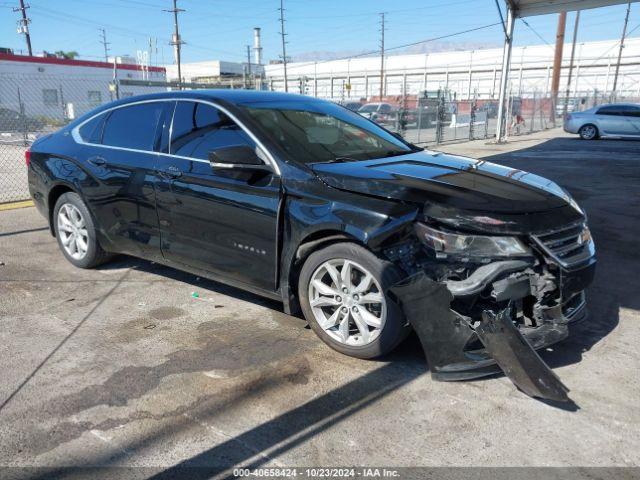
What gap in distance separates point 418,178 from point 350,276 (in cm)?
79

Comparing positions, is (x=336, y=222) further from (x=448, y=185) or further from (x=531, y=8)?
(x=531, y=8)

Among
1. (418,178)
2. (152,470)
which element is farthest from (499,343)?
(152,470)

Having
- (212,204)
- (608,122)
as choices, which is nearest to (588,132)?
(608,122)

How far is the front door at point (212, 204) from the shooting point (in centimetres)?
387

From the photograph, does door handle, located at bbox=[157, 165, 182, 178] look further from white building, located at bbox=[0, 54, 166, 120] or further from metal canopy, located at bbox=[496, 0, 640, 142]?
white building, located at bbox=[0, 54, 166, 120]

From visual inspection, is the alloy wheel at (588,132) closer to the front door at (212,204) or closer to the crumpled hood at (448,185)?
the crumpled hood at (448,185)

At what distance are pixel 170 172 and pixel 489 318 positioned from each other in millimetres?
2653

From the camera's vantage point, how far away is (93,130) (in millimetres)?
5160

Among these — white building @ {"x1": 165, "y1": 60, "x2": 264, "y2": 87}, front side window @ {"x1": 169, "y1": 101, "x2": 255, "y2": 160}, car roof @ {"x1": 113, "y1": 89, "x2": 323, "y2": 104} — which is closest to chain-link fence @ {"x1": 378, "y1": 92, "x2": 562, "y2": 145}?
car roof @ {"x1": 113, "y1": 89, "x2": 323, "y2": 104}

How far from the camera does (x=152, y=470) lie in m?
2.56

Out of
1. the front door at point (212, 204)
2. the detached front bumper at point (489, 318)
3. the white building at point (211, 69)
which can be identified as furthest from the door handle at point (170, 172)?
the white building at point (211, 69)

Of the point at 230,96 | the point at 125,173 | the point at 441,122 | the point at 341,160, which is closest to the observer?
the point at 341,160

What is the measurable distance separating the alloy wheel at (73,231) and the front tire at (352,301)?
2.67 m

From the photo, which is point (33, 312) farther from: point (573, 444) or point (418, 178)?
point (573, 444)
